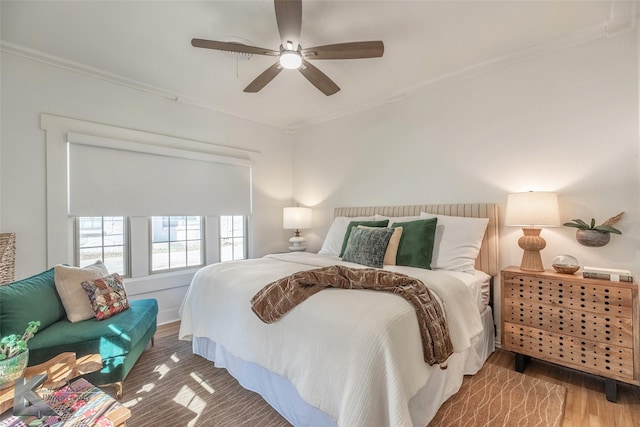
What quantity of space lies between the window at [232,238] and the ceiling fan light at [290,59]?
2.50 meters

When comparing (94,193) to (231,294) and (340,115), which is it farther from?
(340,115)

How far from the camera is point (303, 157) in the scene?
462 cm

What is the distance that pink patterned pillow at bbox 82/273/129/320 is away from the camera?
210cm

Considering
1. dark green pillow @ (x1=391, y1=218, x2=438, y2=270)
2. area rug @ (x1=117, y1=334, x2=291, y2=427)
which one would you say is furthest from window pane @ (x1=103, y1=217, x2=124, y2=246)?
dark green pillow @ (x1=391, y1=218, x2=438, y2=270)

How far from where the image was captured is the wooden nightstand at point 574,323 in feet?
6.04

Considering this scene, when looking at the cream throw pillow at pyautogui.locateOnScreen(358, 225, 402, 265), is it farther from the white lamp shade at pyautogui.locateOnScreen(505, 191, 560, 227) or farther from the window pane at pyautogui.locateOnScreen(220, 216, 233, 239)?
the window pane at pyautogui.locateOnScreen(220, 216, 233, 239)

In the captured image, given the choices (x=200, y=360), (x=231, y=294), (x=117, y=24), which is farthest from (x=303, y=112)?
(x=200, y=360)

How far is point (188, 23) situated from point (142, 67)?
98 cm

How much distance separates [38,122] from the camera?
2.60 m

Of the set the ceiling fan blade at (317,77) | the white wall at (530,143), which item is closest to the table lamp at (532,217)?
the white wall at (530,143)

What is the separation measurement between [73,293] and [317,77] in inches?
98.7

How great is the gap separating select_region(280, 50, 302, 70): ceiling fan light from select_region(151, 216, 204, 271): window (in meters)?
2.43

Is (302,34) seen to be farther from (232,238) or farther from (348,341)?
(232,238)

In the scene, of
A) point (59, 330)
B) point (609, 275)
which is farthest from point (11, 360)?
point (609, 275)
